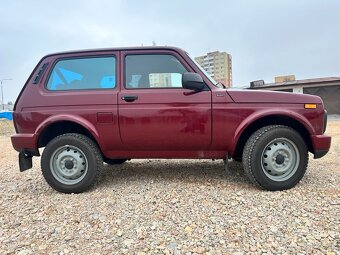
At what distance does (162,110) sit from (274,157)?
61.5 inches

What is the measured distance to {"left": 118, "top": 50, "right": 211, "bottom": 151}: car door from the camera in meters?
3.91

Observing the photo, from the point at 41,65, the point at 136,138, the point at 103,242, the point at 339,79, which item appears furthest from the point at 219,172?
the point at 339,79

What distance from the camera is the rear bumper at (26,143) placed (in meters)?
4.09

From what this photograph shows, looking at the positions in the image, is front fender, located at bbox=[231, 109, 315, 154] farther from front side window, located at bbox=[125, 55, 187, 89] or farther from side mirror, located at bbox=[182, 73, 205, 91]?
front side window, located at bbox=[125, 55, 187, 89]

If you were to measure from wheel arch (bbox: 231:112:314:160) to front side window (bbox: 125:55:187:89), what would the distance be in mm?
1041

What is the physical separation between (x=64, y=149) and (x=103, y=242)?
5.80 ft

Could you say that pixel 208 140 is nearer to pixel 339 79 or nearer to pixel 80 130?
pixel 80 130

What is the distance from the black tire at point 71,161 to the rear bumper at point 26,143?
0.19m

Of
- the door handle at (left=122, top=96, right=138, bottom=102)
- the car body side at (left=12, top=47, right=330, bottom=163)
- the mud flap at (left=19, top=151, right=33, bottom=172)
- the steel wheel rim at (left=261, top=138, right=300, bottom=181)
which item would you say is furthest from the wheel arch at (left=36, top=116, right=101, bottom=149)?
the steel wheel rim at (left=261, top=138, right=300, bottom=181)

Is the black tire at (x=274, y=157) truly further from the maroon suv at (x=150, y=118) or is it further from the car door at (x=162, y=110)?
the car door at (x=162, y=110)

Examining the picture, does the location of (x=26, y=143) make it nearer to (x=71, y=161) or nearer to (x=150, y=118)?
(x=71, y=161)

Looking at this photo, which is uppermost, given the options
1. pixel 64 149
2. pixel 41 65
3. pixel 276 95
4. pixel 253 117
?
pixel 41 65

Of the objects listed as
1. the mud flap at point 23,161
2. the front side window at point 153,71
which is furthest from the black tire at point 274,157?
the mud flap at point 23,161

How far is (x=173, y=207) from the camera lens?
133 inches
